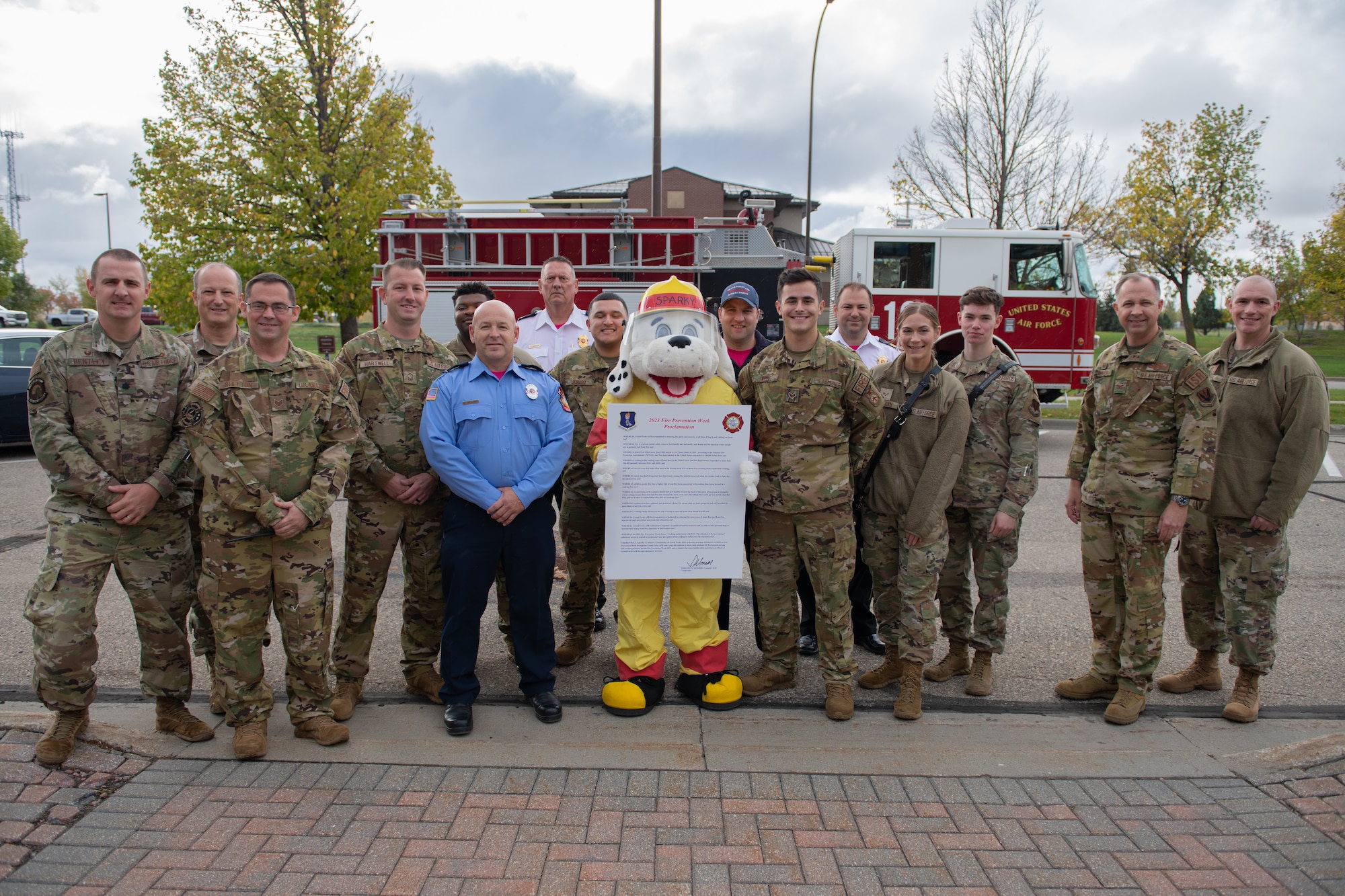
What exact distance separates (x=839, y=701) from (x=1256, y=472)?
2.25m

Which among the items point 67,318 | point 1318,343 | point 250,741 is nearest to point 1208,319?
point 1318,343

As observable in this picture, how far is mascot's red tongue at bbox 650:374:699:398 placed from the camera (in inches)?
155

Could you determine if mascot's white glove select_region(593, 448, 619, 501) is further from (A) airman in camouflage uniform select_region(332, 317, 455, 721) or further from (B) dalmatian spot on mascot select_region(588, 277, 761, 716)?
(A) airman in camouflage uniform select_region(332, 317, 455, 721)

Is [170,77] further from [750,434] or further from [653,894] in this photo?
[653,894]

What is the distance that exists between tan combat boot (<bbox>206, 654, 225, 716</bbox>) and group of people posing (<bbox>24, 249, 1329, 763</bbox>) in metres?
0.01

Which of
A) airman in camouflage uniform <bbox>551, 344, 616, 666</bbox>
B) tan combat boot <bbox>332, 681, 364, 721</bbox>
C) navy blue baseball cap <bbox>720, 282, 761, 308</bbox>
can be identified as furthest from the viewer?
navy blue baseball cap <bbox>720, 282, 761, 308</bbox>

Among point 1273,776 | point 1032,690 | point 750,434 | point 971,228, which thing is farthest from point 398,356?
point 971,228

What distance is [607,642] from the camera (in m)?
4.93

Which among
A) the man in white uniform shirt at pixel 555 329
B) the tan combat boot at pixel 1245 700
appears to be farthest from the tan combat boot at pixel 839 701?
the man in white uniform shirt at pixel 555 329

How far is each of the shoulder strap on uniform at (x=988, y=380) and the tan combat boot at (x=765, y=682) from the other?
1696 millimetres

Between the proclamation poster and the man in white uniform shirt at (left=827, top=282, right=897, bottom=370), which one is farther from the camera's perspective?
the man in white uniform shirt at (left=827, top=282, right=897, bottom=370)

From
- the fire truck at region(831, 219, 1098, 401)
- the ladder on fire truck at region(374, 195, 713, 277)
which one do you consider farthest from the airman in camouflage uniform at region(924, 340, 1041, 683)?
the fire truck at region(831, 219, 1098, 401)

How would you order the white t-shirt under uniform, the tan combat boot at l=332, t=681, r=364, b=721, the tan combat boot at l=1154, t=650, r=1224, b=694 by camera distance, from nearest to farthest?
the tan combat boot at l=332, t=681, r=364, b=721
the tan combat boot at l=1154, t=650, r=1224, b=694
the white t-shirt under uniform

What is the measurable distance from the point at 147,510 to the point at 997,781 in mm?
3662
